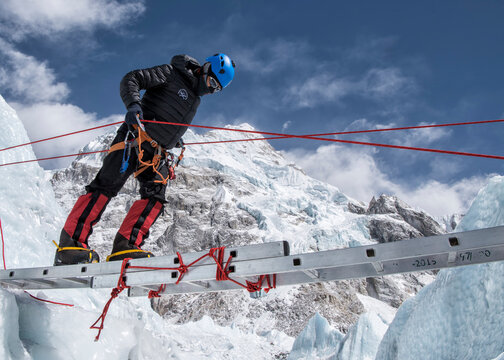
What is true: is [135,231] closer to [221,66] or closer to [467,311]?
[221,66]

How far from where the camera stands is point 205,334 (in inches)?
690

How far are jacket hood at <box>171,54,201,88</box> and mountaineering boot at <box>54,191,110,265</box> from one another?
1.37 metres

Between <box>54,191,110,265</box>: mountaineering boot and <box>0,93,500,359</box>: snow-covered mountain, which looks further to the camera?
<box>0,93,500,359</box>: snow-covered mountain

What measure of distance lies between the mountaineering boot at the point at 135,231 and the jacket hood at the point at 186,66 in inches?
48.1

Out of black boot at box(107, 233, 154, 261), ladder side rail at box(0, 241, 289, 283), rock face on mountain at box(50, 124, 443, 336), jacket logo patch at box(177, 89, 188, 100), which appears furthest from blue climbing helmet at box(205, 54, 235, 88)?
rock face on mountain at box(50, 124, 443, 336)

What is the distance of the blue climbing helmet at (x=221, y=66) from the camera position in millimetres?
3498

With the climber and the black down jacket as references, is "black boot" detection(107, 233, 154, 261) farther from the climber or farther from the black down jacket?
the black down jacket

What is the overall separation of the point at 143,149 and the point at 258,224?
54438 millimetres

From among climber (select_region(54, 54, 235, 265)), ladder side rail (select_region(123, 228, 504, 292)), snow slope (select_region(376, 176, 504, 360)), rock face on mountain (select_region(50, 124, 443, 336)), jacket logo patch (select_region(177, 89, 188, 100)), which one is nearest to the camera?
ladder side rail (select_region(123, 228, 504, 292))

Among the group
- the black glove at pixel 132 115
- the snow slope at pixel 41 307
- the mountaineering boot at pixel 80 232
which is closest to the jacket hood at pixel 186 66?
the black glove at pixel 132 115

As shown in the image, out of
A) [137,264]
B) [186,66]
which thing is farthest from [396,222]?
[137,264]

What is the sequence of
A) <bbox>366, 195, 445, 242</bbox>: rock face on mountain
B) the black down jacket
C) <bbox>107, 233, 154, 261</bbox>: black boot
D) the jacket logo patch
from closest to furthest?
<bbox>107, 233, 154, 261</bbox>: black boot → the black down jacket → the jacket logo patch → <bbox>366, 195, 445, 242</bbox>: rock face on mountain

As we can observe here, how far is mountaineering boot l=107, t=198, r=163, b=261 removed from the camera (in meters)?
2.85

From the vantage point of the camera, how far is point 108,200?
126 inches
